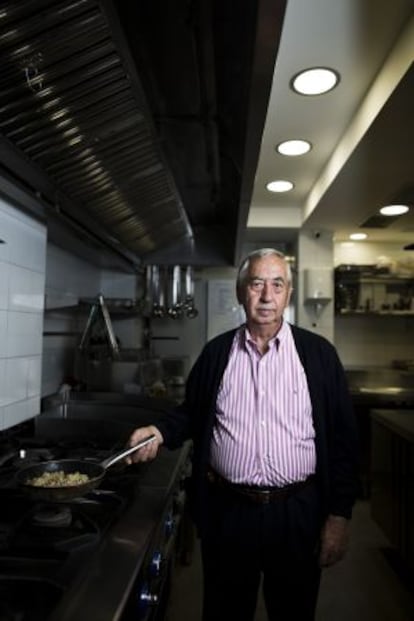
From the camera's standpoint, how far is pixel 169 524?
1.06 metres

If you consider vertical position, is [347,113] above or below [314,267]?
above

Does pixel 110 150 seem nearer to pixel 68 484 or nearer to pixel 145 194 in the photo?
pixel 145 194

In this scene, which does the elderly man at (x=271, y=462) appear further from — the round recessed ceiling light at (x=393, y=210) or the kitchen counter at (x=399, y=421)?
the round recessed ceiling light at (x=393, y=210)

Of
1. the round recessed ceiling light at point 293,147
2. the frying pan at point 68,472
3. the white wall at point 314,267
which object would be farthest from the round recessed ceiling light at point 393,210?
the frying pan at point 68,472

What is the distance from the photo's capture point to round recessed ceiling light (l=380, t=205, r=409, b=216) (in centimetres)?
286

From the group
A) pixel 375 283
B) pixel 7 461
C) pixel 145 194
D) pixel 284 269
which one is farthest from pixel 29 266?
pixel 375 283

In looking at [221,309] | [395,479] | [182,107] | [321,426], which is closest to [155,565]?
[321,426]

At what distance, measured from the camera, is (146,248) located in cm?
256

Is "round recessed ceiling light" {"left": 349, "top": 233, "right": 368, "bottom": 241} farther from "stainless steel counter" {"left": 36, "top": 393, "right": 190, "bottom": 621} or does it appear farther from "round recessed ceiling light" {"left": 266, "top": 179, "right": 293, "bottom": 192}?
"stainless steel counter" {"left": 36, "top": 393, "right": 190, "bottom": 621}

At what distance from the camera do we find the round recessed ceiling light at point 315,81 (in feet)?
5.46

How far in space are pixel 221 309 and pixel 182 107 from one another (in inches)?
94.0

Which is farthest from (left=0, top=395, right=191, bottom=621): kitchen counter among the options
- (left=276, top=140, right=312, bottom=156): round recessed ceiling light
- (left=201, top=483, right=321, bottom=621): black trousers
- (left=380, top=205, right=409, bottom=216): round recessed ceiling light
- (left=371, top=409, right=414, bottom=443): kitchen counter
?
(left=380, top=205, right=409, bottom=216): round recessed ceiling light

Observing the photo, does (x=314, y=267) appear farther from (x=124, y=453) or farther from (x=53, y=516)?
(x=53, y=516)

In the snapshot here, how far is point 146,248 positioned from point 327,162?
111 centimetres
